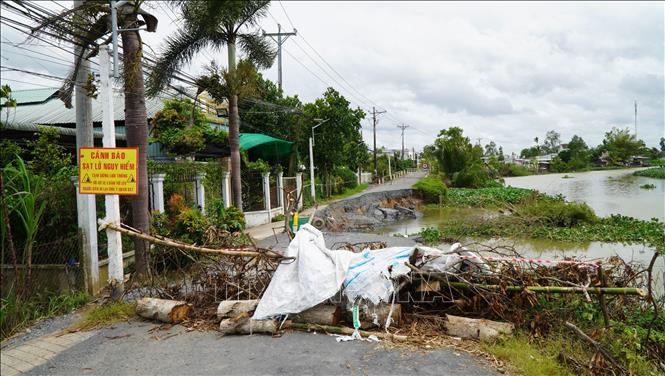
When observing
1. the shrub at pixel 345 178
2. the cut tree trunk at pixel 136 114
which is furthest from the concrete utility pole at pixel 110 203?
the shrub at pixel 345 178

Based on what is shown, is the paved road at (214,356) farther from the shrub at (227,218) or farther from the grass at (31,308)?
the shrub at (227,218)

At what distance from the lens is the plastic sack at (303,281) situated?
5.19 meters

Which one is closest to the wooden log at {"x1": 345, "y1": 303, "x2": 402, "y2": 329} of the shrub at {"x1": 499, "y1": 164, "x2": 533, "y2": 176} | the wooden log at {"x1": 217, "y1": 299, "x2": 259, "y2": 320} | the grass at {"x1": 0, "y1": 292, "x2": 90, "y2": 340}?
the wooden log at {"x1": 217, "y1": 299, "x2": 259, "y2": 320}

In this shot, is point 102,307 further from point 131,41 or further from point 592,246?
point 592,246

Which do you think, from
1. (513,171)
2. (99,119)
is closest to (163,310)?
(99,119)

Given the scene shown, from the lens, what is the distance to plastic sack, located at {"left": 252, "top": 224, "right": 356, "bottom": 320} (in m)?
5.19

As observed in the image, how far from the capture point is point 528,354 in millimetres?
4406

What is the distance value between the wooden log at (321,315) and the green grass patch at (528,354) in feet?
5.34

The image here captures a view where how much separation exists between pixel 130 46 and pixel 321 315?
5.67m

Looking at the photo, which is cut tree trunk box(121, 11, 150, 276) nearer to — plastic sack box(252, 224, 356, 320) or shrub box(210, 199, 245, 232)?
shrub box(210, 199, 245, 232)

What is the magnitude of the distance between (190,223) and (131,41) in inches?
140

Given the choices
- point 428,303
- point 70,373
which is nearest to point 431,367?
point 428,303

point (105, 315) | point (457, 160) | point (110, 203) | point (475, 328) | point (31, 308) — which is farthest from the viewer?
point (457, 160)

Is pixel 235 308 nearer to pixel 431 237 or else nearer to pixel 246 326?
pixel 246 326
